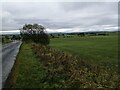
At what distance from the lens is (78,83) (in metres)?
9.72

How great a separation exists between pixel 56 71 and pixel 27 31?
188ft

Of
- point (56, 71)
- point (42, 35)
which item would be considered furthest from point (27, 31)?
point (56, 71)

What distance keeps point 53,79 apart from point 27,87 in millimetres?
1554

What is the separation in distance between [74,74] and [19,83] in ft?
7.85

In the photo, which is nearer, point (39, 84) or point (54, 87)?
point (54, 87)

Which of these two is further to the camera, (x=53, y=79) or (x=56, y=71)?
(x=56, y=71)

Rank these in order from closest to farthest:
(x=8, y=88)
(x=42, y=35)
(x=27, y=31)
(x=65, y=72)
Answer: (x=8, y=88) < (x=65, y=72) < (x=42, y=35) < (x=27, y=31)

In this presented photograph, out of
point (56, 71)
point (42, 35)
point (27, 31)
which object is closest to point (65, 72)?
point (56, 71)

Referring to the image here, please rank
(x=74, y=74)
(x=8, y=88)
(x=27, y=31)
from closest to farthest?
(x=8, y=88) → (x=74, y=74) → (x=27, y=31)

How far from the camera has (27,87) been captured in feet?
32.6

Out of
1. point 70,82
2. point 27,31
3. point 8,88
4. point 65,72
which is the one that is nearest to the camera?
point 8,88

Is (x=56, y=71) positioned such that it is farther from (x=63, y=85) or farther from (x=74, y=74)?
(x=63, y=85)

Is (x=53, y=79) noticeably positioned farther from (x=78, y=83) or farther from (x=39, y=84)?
(x=78, y=83)

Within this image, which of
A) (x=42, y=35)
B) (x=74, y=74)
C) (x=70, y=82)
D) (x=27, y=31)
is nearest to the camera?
(x=70, y=82)
